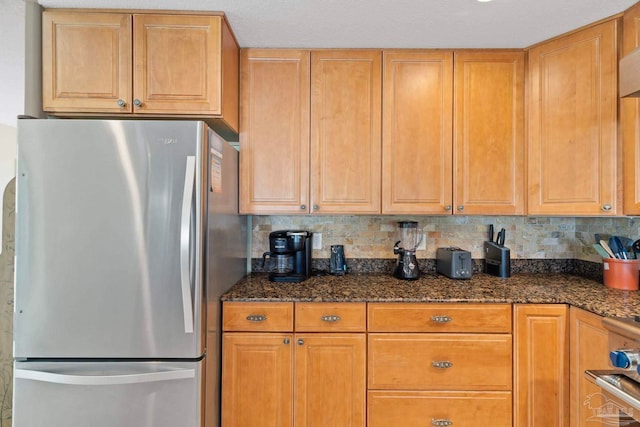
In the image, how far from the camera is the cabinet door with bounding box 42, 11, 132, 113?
160 cm

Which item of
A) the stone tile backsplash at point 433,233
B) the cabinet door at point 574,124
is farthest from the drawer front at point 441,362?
the cabinet door at point 574,124

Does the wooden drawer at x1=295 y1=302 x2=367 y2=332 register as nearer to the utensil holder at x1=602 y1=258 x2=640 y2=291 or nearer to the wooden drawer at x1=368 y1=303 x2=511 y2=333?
the wooden drawer at x1=368 y1=303 x2=511 y2=333

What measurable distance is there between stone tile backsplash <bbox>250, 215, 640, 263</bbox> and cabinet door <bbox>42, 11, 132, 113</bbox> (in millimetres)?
1085

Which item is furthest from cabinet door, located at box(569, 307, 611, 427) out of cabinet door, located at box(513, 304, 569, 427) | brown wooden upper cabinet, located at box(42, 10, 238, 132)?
brown wooden upper cabinet, located at box(42, 10, 238, 132)

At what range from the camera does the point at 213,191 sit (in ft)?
5.07

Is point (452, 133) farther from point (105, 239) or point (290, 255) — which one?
point (105, 239)

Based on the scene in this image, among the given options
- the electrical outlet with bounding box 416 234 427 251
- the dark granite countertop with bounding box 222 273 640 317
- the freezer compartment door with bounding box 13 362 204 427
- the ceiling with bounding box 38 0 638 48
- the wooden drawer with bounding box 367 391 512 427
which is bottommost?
the wooden drawer with bounding box 367 391 512 427

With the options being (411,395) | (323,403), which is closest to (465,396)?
(411,395)

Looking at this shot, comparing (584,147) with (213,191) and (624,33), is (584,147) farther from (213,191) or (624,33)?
(213,191)

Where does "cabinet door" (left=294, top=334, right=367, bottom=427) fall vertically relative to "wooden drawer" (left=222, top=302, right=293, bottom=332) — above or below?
below

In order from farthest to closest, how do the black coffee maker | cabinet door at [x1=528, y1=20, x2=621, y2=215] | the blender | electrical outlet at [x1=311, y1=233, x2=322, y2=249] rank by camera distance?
electrical outlet at [x1=311, y1=233, x2=322, y2=249], the blender, the black coffee maker, cabinet door at [x1=528, y1=20, x2=621, y2=215]

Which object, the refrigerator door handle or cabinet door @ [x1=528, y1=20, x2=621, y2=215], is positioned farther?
cabinet door @ [x1=528, y1=20, x2=621, y2=215]

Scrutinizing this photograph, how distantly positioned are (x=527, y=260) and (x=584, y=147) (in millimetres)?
846

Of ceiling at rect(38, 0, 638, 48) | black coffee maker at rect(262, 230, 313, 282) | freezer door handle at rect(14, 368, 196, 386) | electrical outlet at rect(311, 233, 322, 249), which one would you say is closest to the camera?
freezer door handle at rect(14, 368, 196, 386)
